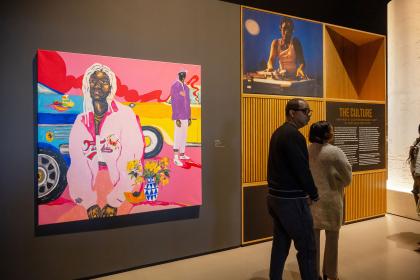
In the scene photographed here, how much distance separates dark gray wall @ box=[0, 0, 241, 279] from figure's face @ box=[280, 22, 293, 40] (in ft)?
2.39

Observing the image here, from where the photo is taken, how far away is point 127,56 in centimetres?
335

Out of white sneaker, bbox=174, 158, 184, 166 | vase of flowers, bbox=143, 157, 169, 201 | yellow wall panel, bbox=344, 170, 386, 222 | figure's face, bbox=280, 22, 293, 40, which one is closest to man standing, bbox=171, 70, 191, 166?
white sneaker, bbox=174, 158, 184, 166

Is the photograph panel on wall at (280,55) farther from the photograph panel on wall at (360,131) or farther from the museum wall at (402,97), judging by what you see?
the museum wall at (402,97)

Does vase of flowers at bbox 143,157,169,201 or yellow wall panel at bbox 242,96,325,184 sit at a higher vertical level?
yellow wall panel at bbox 242,96,325,184

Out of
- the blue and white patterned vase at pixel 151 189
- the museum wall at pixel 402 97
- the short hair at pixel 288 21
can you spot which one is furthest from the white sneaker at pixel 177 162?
the museum wall at pixel 402 97

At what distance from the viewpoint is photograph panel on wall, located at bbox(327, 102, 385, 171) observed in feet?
16.1

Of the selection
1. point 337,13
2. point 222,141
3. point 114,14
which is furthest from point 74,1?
point 337,13

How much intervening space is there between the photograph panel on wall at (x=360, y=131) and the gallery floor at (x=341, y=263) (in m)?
1.24

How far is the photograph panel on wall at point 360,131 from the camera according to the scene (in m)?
4.91

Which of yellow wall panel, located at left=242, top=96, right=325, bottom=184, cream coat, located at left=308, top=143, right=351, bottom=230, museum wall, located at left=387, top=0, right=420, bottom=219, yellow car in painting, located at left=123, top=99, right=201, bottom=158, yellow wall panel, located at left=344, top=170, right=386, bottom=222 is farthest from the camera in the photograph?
museum wall, located at left=387, top=0, right=420, bottom=219

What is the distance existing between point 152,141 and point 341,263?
8.02 feet

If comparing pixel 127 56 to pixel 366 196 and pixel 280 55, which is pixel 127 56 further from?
pixel 366 196

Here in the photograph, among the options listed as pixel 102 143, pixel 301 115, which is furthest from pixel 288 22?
pixel 102 143

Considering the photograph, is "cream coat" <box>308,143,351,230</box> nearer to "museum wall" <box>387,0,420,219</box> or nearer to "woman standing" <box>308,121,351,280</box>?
"woman standing" <box>308,121,351,280</box>
